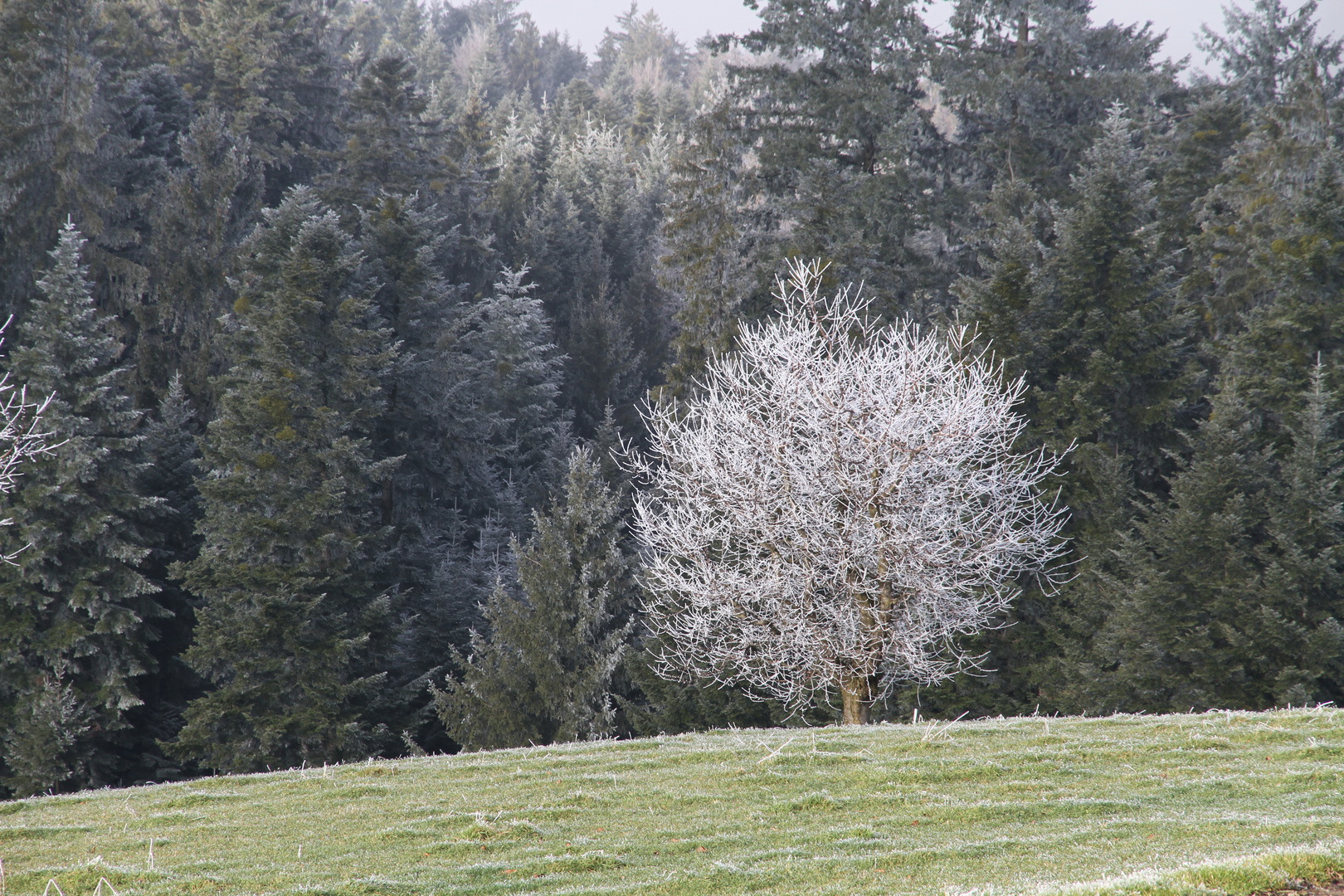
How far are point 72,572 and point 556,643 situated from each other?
47.6ft

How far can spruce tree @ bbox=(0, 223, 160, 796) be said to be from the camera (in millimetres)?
28906

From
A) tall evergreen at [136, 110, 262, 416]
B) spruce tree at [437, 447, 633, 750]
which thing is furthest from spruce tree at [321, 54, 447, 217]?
spruce tree at [437, 447, 633, 750]

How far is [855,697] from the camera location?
22406 mm

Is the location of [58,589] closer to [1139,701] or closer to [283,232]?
[283,232]

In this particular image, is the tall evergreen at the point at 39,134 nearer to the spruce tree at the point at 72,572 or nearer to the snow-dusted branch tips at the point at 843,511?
the spruce tree at the point at 72,572

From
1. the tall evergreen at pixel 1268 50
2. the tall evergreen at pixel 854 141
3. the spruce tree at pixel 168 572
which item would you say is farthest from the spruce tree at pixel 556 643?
the tall evergreen at pixel 1268 50

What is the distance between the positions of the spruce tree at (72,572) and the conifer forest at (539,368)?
0.14 m

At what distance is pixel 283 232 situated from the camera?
1358 inches

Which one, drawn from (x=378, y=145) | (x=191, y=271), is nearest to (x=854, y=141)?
(x=378, y=145)

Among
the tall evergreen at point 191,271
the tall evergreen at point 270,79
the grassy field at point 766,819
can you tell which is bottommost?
the grassy field at point 766,819

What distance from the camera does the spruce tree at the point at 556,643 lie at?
29.6m

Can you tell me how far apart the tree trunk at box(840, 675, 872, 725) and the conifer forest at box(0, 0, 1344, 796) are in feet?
12.2

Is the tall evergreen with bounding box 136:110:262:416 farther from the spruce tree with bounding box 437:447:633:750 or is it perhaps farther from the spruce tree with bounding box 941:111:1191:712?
the spruce tree with bounding box 941:111:1191:712

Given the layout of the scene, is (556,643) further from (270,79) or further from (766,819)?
(270,79)
